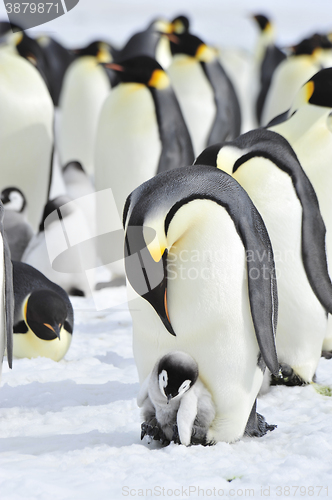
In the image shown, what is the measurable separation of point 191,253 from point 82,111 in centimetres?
732

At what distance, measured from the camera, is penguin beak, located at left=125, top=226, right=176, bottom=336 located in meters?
2.07

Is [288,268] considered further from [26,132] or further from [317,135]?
[26,132]

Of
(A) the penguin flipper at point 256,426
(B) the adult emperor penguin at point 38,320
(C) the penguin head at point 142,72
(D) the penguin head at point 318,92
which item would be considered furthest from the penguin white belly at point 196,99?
(A) the penguin flipper at point 256,426

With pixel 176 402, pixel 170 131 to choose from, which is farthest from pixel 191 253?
pixel 170 131

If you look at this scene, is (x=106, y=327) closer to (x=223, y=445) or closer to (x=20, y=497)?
(x=223, y=445)

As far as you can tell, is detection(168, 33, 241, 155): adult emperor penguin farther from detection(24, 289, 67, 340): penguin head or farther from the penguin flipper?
the penguin flipper

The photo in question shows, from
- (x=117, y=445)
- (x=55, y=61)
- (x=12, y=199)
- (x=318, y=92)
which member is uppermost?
(x=318, y=92)

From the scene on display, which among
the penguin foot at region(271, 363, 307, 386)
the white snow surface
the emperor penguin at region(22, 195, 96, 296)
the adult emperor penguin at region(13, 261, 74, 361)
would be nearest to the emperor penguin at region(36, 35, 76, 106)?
the emperor penguin at region(22, 195, 96, 296)

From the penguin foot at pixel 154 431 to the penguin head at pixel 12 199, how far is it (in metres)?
3.10

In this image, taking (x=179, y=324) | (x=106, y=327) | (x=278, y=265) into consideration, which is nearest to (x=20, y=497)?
(x=179, y=324)

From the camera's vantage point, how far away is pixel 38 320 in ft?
10.7

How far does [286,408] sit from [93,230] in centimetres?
287

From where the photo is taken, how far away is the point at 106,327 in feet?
13.7

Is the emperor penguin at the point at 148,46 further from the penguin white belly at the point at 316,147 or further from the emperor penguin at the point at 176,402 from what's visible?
the emperor penguin at the point at 176,402
